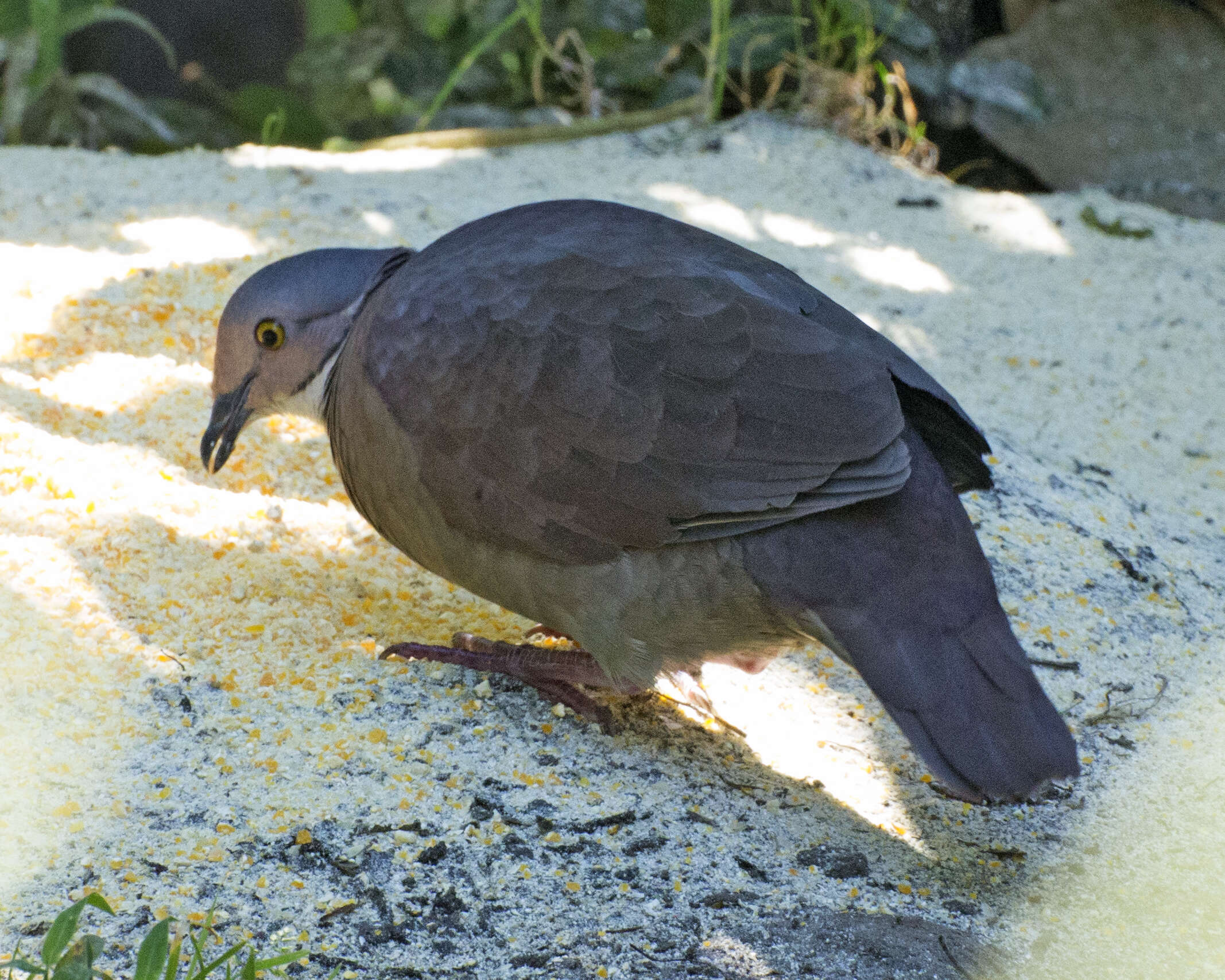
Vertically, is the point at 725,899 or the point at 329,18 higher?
the point at 329,18

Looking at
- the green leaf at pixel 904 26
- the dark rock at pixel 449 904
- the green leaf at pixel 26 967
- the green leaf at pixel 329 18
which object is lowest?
the dark rock at pixel 449 904

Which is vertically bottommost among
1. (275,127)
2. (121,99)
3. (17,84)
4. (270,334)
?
(275,127)

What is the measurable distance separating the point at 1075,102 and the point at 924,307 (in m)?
2.18

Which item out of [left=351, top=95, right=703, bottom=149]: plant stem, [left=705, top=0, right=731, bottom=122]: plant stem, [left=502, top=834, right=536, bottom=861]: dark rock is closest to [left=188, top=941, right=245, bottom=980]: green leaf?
[left=502, top=834, right=536, bottom=861]: dark rock

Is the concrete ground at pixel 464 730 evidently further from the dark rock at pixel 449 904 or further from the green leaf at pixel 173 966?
the green leaf at pixel 173 966

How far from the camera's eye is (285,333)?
98.9 inches

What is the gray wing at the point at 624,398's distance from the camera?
1.94 m

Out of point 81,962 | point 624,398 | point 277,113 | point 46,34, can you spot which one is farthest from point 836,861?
point 277,113

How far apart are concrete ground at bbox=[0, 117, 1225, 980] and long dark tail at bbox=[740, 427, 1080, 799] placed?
0.28 metres

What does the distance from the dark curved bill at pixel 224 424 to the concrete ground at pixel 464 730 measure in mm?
147

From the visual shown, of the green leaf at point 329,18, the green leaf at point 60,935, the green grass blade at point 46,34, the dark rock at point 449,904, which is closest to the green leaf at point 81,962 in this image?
the green leaf at point 60,935

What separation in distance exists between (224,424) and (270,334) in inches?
9.1

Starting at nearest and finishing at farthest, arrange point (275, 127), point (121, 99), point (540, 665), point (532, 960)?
point (532, 960)
point (540, 665)
point (121, 99)
point (275, 127)

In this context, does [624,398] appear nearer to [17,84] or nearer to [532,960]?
[532,960]
